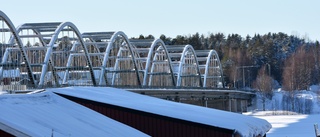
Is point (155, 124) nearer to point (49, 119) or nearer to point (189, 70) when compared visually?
point (49, 119)

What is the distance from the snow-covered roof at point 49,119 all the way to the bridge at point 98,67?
82.5ft

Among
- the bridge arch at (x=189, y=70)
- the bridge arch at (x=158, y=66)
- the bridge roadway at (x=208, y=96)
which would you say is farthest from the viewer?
the bridge arch at (x=189, y=70)

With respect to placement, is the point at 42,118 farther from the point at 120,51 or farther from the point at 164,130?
the point at 120,51

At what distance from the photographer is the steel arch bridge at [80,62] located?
239ft

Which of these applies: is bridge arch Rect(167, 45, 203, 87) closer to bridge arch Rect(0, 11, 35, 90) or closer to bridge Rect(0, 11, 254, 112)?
bridge Rect(0, 11, 254, 112)

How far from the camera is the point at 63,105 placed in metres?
31.3

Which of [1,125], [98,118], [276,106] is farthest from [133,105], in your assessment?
[276,106]

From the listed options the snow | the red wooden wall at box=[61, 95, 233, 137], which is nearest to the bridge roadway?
the snow

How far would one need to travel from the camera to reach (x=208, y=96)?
114438 millimetres

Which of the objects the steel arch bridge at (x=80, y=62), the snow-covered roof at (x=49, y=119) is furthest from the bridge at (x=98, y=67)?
the snow-covered roof at (x=49, y=119)

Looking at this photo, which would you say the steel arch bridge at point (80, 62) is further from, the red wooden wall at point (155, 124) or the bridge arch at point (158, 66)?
the red wooden wall at point (155, 124)

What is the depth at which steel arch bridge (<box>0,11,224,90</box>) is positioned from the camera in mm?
72875

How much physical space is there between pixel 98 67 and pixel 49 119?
65368 millimetres

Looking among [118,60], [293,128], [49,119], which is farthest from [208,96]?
[49,119]
